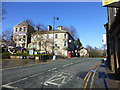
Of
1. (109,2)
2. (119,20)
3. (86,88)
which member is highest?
(109,2)

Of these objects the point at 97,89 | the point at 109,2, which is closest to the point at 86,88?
the point at 97,89

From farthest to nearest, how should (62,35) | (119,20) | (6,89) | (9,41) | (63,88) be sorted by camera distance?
(62,35)
(9,41)
(119,20)
(63,88)
(6,89)

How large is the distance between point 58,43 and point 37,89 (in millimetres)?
51053

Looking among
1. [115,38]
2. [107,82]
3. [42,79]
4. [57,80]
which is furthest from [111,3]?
[42,79]

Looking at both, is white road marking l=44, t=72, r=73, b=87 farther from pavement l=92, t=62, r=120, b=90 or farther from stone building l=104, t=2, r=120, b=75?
stone building l=104, t=2, r=120, b=75

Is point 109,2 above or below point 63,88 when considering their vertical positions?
above

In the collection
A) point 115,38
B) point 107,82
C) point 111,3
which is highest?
point 111,3

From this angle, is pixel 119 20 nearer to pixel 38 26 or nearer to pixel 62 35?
pixel 38 26

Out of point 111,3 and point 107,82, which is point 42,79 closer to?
point 107,82

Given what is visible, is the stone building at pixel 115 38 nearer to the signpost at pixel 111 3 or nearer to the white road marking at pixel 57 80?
the signpost at pixel 111 3

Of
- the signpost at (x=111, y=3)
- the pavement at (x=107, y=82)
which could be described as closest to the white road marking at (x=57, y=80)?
the pavement at (x=107, y=82)

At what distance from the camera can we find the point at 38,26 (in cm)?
3650

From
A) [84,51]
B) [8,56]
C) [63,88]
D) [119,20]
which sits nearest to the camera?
[63,88]

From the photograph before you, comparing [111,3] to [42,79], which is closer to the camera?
[111,3]
